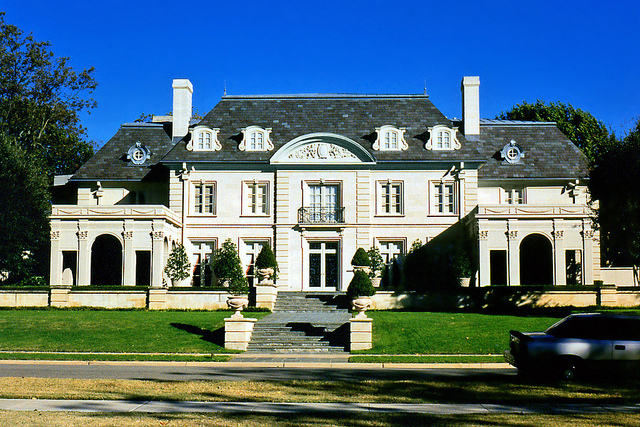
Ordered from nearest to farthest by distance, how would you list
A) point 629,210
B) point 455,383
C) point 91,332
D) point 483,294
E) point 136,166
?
point 455,383 < point 91,332 < point 629,210 < point 483,294 < point 136,166

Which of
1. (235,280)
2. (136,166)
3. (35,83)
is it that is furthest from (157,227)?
(35,83)

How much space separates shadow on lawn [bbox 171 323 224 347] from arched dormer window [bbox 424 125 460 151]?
19427 millimetres

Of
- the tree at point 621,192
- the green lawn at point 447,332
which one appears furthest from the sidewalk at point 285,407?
the tree at point 621,192

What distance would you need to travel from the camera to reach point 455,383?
1706cm

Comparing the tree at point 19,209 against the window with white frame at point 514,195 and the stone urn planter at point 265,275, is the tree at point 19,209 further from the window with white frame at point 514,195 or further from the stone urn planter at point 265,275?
the window with white frame at point 514,195

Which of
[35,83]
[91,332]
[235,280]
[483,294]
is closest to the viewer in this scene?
[91,332]

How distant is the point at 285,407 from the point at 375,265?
27106 mm

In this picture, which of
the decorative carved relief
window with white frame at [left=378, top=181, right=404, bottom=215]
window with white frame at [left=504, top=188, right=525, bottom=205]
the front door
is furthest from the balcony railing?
window with white frame at [left=504, top=188, right=525, bottom=205]

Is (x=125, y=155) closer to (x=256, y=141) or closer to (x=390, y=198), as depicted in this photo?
(x=256, y=141)

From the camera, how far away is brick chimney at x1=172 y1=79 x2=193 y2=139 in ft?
149

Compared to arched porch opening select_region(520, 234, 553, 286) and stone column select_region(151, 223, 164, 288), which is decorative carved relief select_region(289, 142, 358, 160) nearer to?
stone column select_region(151, 223, 164, 288)

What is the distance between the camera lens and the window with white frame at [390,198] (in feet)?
139

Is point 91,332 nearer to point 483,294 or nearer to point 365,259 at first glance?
point 365,259

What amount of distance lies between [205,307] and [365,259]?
26.8ft
